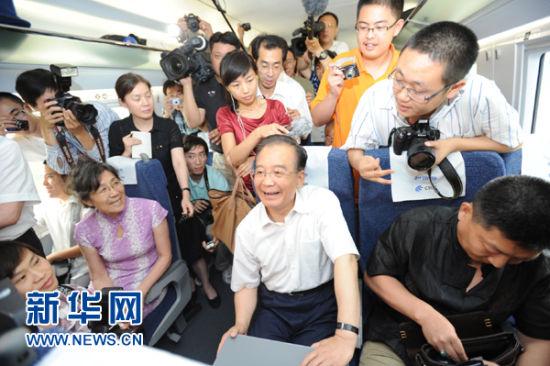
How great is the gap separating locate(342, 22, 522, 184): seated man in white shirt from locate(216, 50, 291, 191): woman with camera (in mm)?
643

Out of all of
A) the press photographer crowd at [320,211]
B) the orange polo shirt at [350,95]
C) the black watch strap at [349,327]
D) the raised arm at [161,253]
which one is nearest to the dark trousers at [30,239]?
the press photographer crowd at [320,211]

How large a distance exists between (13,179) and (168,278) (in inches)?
40.2

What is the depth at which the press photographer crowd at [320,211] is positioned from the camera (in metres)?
1.22

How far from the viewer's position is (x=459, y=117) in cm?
145

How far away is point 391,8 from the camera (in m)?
1.88

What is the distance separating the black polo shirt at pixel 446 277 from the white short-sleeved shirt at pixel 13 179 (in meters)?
1.81

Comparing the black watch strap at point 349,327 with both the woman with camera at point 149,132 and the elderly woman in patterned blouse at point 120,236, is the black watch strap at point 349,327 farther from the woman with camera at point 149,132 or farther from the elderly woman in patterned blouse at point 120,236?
the woman with camera at point 149,132

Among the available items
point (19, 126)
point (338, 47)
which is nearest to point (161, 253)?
point (19, 126)

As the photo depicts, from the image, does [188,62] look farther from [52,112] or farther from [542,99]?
[542,99]

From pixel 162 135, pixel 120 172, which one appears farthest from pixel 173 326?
pixel 162 135

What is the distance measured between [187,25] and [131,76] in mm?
975

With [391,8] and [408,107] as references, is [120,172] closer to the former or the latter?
[408,107]

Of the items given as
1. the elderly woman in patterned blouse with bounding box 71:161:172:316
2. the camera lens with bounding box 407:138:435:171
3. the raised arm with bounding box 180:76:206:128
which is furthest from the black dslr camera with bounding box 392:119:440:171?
the raised arm with bounding box 180:76:206:128

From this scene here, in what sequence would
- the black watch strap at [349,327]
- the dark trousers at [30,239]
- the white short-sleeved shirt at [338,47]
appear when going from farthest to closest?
1. the white short-sleeved shirt at [338,47]
2. the dark trousers at [30,239]
3. the black watch strap at [349,327]
